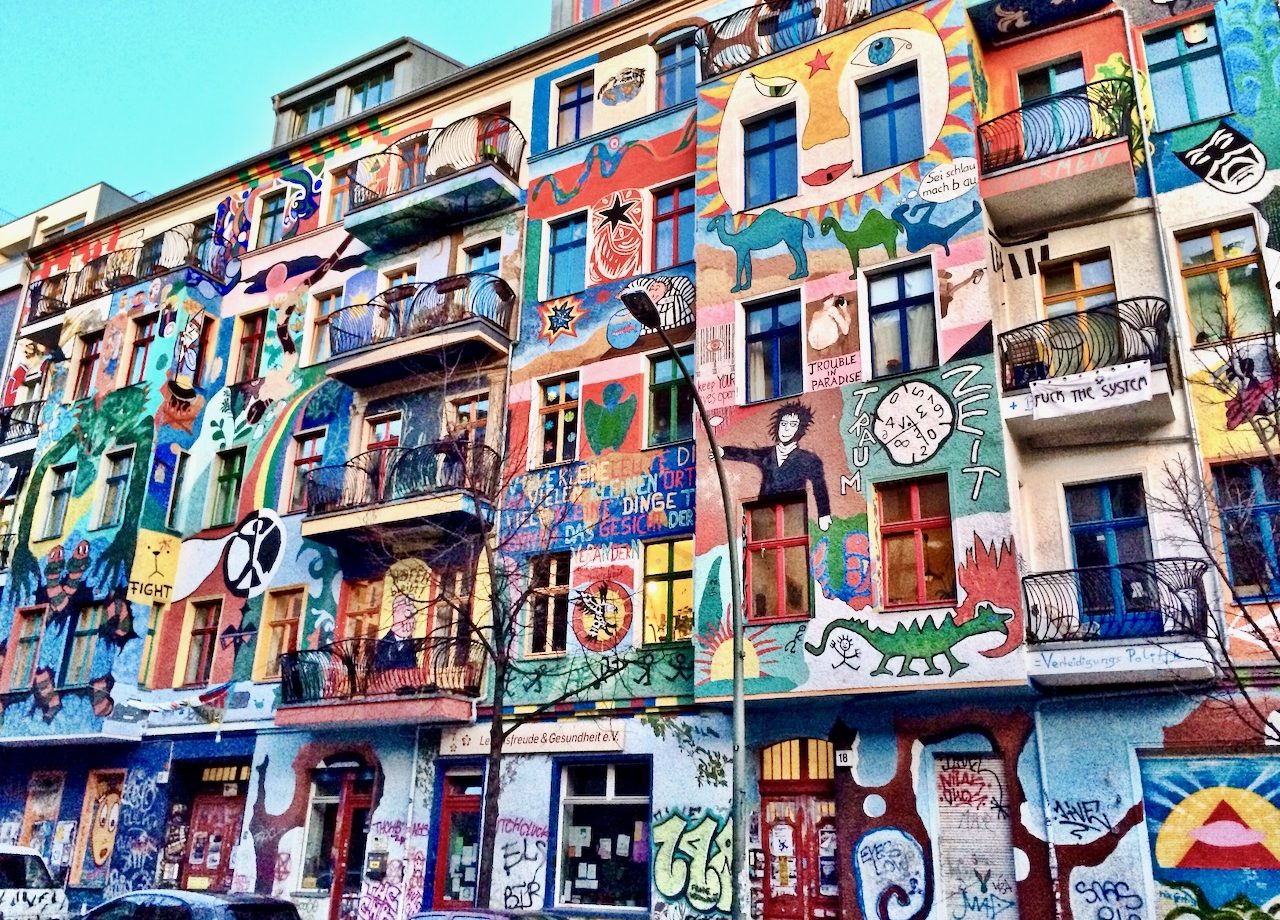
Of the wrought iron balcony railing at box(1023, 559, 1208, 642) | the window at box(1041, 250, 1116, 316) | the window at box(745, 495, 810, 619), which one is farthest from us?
the window at box(1041, 250, 1116, 316)

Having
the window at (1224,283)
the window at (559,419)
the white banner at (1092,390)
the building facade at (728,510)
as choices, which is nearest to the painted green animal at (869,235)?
the building facade at (728,510)

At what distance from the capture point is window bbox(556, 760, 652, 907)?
17.1m

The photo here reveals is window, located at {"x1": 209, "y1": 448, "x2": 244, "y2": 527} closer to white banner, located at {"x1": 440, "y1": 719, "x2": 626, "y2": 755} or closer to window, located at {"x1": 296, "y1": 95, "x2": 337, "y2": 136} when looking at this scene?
white banner, located at {"x1": 440, "y1": 719, "x2": 626, "y2": 755}

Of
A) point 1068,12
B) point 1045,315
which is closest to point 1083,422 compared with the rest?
point 1045,315

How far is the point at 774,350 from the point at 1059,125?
555 cm

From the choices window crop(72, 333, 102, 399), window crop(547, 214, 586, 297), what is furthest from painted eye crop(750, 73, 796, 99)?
window crop(72, 333, 102, 399)

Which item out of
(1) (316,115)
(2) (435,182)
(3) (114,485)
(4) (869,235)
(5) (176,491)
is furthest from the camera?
(1) (316,115)

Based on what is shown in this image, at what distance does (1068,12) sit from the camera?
17922 mm

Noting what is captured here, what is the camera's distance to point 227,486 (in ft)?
83.1

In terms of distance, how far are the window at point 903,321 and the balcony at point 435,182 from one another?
29.6 ft

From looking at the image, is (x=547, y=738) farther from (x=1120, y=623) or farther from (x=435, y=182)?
(x=435, y=182)

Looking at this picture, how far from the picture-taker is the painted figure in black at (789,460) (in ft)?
53.8

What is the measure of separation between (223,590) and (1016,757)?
1683 centimetres

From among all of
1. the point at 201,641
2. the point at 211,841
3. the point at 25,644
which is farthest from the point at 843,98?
the point at 25,644
